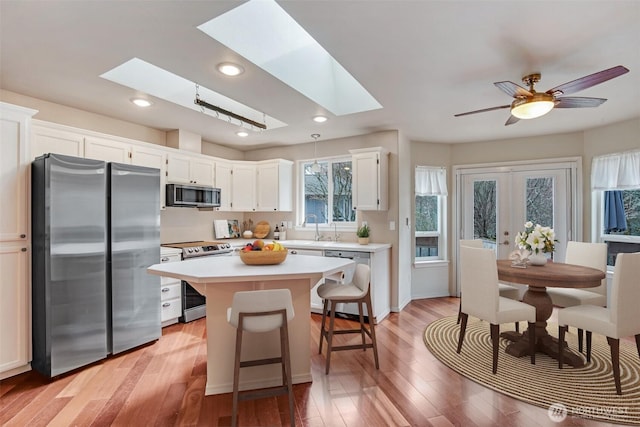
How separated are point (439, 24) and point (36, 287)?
145 inches

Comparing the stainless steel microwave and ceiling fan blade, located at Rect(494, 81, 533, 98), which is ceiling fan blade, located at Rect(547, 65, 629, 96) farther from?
the stainless steel microwave

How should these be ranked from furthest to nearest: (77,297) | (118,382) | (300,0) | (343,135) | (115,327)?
(343,135) → (115,327) → (77,297) → (118,382) → (300,0)

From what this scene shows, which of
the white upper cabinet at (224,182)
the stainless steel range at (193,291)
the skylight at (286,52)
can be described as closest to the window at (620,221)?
the skylight at (286,52)

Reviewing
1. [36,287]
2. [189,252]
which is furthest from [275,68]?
[36,287]

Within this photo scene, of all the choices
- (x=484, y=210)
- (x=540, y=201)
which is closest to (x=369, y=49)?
(x=484, y=210)

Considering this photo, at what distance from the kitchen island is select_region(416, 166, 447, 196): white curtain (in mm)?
3048

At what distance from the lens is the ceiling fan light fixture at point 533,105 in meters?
2.41

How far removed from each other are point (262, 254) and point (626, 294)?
9.20 ft

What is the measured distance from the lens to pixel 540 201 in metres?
4.79

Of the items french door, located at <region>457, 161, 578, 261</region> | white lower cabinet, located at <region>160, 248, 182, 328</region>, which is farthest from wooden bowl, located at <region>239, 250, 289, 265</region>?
french door, located at <region>457, 161, 578, 261</region>

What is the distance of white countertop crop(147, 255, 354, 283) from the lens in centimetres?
209

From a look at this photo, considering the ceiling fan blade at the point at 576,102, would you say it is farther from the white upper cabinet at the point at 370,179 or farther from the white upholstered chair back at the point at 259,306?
the white upholstered chair back at the point at 259,306

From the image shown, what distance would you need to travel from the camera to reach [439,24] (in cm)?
197

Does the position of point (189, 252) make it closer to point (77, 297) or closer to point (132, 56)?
point (77, 297)
